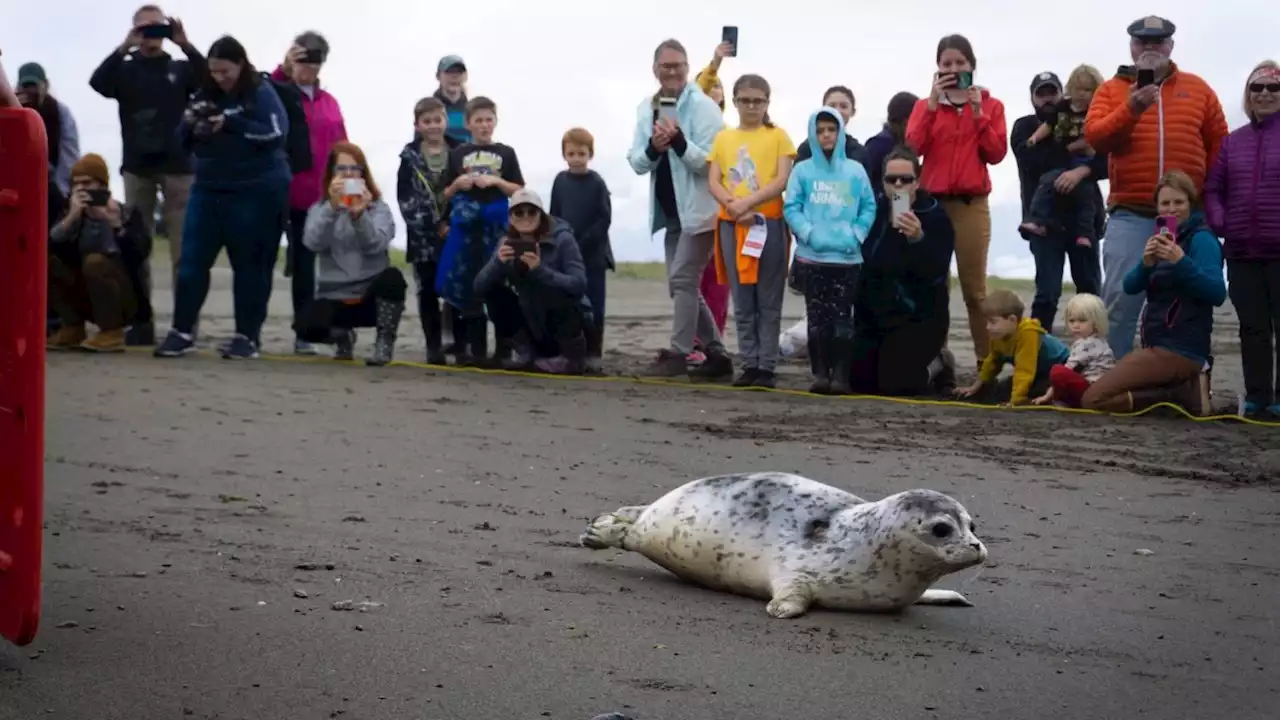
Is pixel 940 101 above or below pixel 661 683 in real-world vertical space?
above

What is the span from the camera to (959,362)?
13906 millimetres

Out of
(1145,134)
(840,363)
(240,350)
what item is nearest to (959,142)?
(1145,134)

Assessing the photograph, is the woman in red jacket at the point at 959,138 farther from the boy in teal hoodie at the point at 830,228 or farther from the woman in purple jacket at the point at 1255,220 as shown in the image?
the woman in purple jacket at the point at 1255,220

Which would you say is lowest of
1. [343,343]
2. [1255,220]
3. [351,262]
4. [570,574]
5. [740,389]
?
[570,574]

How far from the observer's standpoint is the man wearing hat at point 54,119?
1325 cm

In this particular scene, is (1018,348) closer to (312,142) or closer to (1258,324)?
(1258,324)

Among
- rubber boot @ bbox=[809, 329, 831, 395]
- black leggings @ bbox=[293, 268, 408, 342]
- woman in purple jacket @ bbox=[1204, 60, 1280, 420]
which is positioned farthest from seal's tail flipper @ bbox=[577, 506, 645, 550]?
black leggings @ bbox=[293, 268, 408, 342]

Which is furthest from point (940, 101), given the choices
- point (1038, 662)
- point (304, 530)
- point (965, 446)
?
point (1038, 662)

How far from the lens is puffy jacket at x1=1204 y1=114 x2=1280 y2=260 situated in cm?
1014

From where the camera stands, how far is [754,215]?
11.3 m

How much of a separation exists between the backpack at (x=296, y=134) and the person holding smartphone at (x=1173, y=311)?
5526mm

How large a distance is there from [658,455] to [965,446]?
5.16 feet

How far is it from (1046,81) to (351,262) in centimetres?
465

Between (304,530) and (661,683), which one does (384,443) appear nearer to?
(304,530)
